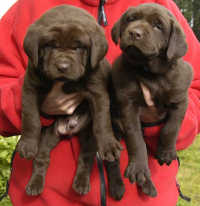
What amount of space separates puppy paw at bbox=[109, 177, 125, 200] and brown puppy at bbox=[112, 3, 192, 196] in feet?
0.50

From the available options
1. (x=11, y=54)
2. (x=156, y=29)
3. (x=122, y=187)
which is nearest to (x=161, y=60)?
(x=156, y=29)

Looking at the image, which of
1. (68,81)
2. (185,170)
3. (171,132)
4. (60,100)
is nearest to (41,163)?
(60,100)

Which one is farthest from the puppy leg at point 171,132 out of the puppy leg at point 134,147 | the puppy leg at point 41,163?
the puppy leg at point 41,163

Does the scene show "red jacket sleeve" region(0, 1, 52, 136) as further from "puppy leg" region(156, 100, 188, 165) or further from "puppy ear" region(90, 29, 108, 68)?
"puppy leg" region(156, 100, 188, 165)

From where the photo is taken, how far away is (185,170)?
5586 millimetres

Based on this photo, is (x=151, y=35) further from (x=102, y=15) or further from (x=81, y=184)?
(x=81, y=184)

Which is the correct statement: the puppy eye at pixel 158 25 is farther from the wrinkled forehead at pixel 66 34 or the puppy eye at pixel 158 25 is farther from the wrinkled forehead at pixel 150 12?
the wrinkled forehead at pixel 66 34

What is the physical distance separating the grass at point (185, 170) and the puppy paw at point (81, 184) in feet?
7.83

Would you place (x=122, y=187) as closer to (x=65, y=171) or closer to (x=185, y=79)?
(x=65, y=171)

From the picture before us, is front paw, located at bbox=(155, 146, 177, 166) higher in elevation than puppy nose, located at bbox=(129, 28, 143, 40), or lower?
lower

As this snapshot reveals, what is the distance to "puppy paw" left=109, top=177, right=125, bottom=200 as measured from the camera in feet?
7.03

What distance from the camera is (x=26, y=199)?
2287mm

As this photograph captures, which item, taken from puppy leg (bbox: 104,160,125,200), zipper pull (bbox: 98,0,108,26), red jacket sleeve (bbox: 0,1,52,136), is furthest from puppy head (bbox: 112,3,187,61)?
red jacket sleeve (bbox: 0,1,52,136)

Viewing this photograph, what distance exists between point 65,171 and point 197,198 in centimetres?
311
